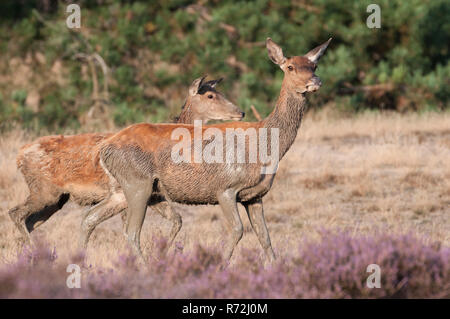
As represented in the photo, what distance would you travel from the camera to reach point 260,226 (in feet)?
27.5

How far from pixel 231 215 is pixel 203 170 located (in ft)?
1.72

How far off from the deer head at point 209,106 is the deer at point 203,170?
2351 millimetres

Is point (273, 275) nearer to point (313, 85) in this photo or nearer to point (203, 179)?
point (203, 179)

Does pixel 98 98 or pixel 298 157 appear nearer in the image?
pixel 298 157

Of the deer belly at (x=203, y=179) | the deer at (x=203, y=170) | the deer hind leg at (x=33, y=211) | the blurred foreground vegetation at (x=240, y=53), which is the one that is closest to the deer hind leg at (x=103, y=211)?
the deer at (x=203, y=170)

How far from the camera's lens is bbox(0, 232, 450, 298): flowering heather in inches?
267

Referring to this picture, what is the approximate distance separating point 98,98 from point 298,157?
7.00 meters

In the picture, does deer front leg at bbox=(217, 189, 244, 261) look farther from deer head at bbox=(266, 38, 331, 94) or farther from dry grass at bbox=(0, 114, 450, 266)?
deer head at bbox=(266, 38, 331, 94)

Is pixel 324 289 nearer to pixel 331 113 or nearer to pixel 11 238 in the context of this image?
pixel 11 238

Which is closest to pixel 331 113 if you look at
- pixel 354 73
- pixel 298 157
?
pixel 354 73

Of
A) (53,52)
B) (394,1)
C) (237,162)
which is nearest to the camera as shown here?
(237,162)

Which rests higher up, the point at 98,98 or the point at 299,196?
the point at 98,98
